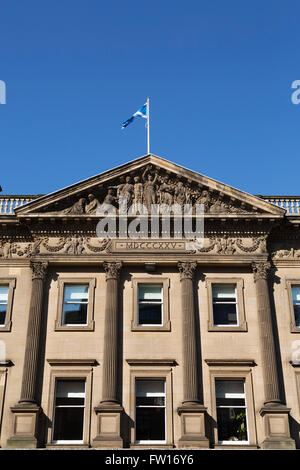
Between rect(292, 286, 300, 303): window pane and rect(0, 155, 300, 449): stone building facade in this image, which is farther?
rect(292, 286, 300, 303): window pane

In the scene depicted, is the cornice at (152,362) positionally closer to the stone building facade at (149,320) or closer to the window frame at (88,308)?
the stone building facade at (149,320)

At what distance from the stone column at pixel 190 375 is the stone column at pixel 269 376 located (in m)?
2.47

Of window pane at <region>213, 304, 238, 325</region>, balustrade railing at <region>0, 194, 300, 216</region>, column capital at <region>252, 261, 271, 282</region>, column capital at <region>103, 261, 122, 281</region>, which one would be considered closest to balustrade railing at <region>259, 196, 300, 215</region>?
balustrade railing at <region>0, 194, 300, 216</region>

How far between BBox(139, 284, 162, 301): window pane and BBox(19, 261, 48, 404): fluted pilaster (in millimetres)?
4249

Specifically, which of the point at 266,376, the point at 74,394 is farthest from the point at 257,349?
the point at 74,394

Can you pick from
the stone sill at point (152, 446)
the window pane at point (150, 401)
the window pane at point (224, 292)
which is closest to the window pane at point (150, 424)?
the window pane at point (150, 401)

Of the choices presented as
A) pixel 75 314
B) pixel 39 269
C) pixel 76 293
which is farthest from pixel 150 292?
pixel 39 269

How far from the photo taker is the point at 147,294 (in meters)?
25.9

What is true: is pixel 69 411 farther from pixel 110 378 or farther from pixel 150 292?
pixel 150 292

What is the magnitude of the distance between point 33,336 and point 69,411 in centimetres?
332

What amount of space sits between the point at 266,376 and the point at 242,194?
8015 millimetres

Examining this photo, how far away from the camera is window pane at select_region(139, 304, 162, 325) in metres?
25.4

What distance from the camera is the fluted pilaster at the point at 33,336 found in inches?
919

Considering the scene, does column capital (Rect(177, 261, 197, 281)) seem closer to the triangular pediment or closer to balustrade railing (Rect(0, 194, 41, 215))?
the triangular pediment
